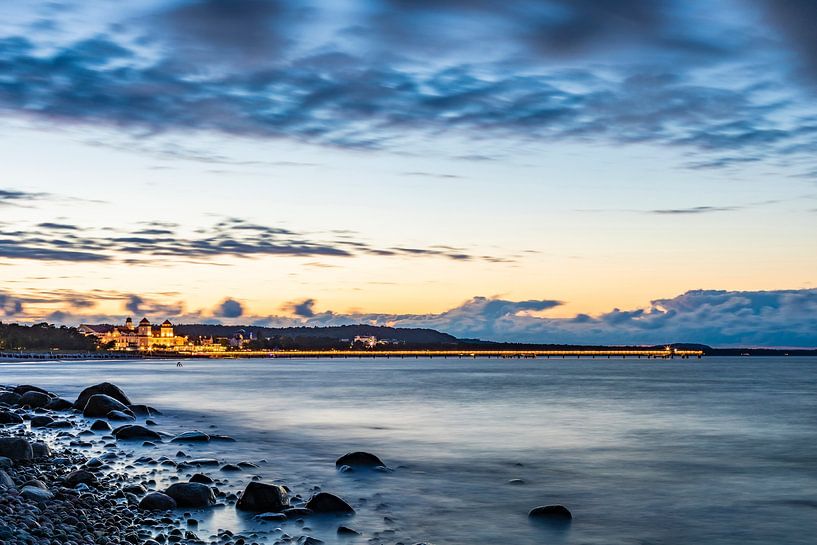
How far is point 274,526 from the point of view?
50.8 feet

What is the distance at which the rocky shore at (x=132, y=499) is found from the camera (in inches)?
527

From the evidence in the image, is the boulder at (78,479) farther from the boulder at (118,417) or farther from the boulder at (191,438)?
the boulder at (118,417)

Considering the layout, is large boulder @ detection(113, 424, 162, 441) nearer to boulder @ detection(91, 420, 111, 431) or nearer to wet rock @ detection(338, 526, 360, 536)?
boulder @ detection(91, 420, 111, 431)

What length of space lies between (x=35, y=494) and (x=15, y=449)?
715 cm

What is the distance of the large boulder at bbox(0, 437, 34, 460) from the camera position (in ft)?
69.6

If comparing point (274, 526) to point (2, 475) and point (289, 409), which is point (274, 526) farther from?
point (289, 409)

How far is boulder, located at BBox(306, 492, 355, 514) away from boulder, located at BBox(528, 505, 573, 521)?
4.06 meters

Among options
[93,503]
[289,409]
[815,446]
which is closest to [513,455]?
[815,446]

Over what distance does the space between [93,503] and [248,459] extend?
10.4m

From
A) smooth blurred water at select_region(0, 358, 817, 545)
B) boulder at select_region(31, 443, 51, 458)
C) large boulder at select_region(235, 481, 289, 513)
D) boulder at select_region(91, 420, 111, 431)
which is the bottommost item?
smooth blurred water at select_region(0, 358, 817, 545)

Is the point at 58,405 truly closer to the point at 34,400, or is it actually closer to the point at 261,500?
the point at 34,400

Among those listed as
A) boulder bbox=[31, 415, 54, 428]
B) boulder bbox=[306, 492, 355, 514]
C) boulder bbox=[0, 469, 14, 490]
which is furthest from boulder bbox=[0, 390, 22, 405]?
boulder bbox=[306, 492, 355, 514]

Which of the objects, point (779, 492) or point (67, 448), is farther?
point (67, 448)

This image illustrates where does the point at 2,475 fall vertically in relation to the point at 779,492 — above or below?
above
